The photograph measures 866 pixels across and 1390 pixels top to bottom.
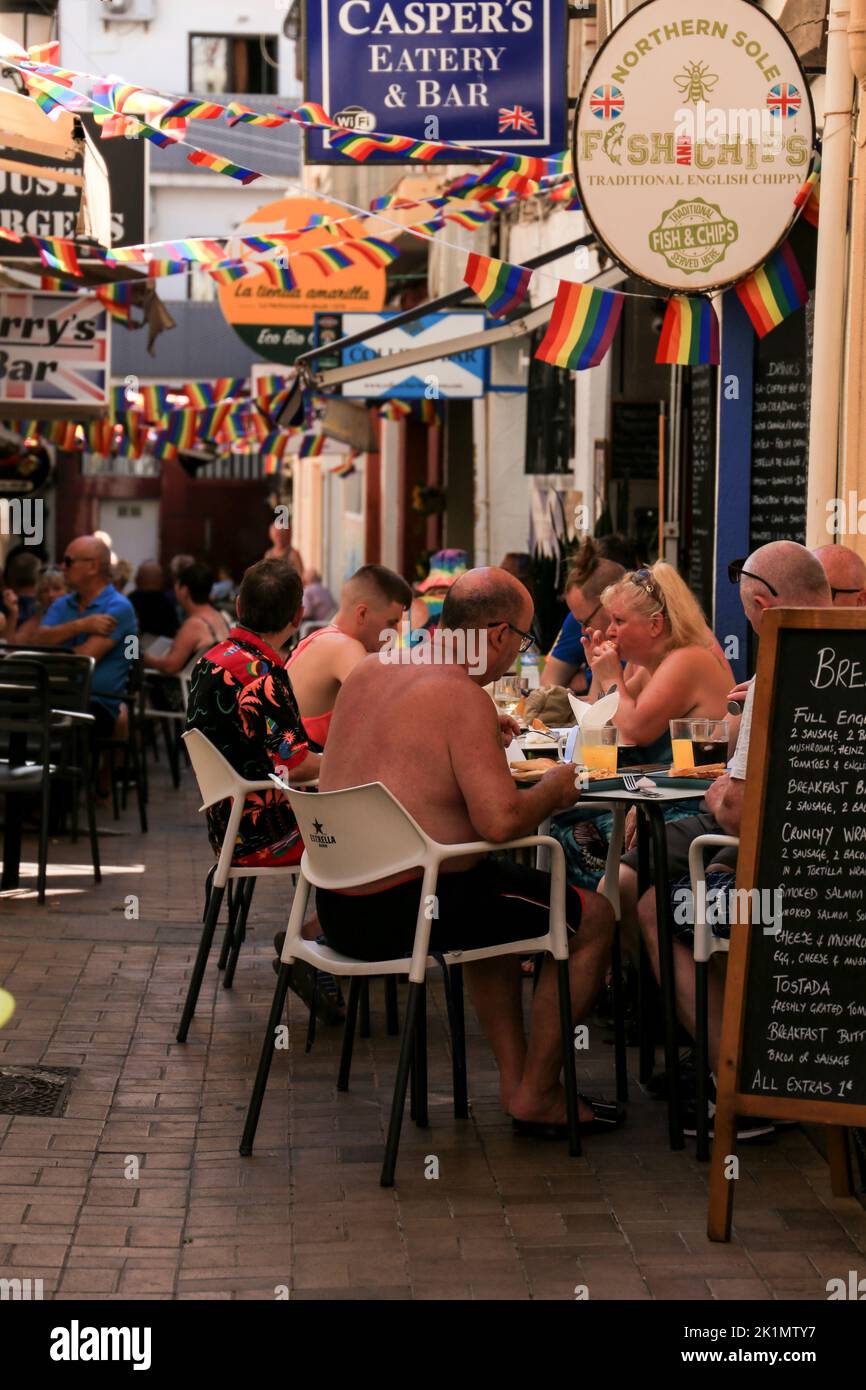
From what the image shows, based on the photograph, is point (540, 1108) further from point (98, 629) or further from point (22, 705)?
point (98, 629)

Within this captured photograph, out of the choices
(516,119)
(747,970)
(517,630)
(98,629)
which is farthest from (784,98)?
(98,629)

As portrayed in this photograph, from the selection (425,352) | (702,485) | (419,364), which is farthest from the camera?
(419,364)

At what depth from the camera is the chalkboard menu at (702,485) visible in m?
9.86

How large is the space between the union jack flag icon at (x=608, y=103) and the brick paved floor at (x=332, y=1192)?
133 inches

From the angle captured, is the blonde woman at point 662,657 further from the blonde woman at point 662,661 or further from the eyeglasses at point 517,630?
the eyeglasses at point 517,630

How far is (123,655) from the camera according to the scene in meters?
11.8

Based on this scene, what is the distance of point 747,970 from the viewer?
4617 millimetres

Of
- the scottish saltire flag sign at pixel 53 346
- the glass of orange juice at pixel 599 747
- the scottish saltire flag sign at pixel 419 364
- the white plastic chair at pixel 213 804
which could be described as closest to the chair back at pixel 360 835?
the glass of orange juice at pixel 599 747

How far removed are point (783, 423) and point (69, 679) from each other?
390 cm

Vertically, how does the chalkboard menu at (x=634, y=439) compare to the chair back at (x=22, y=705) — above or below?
above

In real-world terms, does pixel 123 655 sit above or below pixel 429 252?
below

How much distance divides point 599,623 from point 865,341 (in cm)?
175
